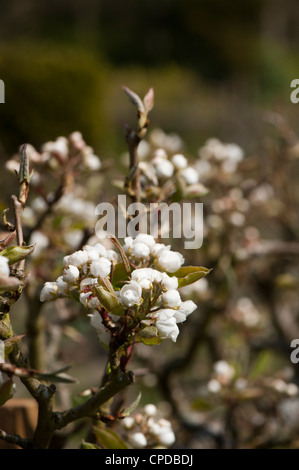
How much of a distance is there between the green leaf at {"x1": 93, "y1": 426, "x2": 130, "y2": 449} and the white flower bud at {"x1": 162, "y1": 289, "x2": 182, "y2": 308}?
0.80ft

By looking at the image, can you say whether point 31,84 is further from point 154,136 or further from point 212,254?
point 212,254

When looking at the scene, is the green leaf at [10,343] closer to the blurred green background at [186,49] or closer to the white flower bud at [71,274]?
the white flower bud at [71,274]

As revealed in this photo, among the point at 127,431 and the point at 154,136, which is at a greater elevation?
the point at 154,136

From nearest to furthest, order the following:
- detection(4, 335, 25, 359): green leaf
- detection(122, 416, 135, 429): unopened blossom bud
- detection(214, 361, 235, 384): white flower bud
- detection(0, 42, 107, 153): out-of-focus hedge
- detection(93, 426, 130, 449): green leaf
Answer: detection(4, 335, 25, 359): green leaf < detection(93, 426, 130, 449): green leaf < detection(122, 416, 135, 429): unopened blossom bud < detection(214, 361, 235, 384): white flower bud < detection(0, 42, 107, 153): out-of-focus hedge

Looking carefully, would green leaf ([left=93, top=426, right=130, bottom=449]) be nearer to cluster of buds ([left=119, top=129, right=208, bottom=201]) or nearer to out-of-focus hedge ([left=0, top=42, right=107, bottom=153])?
cluster of buds ([left=119, top=129, right=208, bottom=201])

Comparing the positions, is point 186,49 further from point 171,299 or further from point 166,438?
point 171,299

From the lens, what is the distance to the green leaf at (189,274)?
596 millimetres

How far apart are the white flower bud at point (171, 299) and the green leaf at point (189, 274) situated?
0.05 m

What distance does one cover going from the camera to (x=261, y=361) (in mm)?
1110

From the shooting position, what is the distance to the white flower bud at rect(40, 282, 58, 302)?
587 millimetres

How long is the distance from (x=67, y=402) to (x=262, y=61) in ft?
43.4

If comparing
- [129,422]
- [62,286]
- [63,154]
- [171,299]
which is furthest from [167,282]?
[63,154]

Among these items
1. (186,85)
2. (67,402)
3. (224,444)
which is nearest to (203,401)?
(224,444)

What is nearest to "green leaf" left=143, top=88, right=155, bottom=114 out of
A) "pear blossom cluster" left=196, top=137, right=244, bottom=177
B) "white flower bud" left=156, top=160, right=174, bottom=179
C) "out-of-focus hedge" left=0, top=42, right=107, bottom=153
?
"white flower bud" left=156, top=160, right=174, bottom=179
